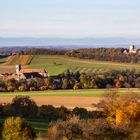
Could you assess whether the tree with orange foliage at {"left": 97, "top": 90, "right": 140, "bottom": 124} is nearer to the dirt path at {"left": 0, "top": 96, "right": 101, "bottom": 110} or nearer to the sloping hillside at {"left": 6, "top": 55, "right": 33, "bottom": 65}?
the dirt path at {"left": 0, "top": 96, "right": 101, "bottom": 110}

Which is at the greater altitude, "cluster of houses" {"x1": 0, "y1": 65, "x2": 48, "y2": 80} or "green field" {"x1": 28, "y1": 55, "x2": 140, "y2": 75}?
"green field" {"x1": 28, "y1": 55, "x2": 140, "y2": 75}

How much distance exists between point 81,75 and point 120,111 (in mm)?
34914

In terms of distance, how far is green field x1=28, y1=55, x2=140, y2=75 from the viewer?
3704 inches

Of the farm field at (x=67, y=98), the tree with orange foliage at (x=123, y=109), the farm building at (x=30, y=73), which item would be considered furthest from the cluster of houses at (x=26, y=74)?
the tree with orange foliage at (x=123, y=109)

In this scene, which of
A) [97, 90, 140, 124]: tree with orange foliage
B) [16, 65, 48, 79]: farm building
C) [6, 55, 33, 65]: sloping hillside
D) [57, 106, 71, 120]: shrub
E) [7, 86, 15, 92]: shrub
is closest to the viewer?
[97, 90, 140, 124]: tree with orange foliage

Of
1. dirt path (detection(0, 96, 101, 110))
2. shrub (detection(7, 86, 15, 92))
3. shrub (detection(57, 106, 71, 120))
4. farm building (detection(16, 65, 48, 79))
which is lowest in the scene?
shrub (detection(7, 86, 15, 92))

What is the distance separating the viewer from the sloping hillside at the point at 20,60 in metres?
110

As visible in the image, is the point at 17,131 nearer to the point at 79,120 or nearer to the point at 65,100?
the point at 79,120

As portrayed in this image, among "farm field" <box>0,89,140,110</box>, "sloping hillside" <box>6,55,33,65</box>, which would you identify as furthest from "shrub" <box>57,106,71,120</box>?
"sloping hillside" <box>6,55,33,65</box>

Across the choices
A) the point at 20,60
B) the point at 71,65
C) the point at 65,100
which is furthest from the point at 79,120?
the point at 20,60

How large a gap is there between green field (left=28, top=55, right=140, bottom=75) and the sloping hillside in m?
1.44

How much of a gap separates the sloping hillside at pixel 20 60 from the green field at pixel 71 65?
1441 mm

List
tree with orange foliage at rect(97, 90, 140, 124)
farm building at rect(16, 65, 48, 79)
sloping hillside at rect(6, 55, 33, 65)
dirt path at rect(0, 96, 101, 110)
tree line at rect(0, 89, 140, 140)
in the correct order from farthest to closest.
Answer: sloping hillside at rect(6, 55, 33, 65) → farm building at rect(16, 65, 48, 79) → dirt path at rect(0, 96, 101, 110) → tree with orange foliage at rect(97, 90, 140, 124) → tree line at rect(0, 89, 140, 140)

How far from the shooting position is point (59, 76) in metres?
83.6
